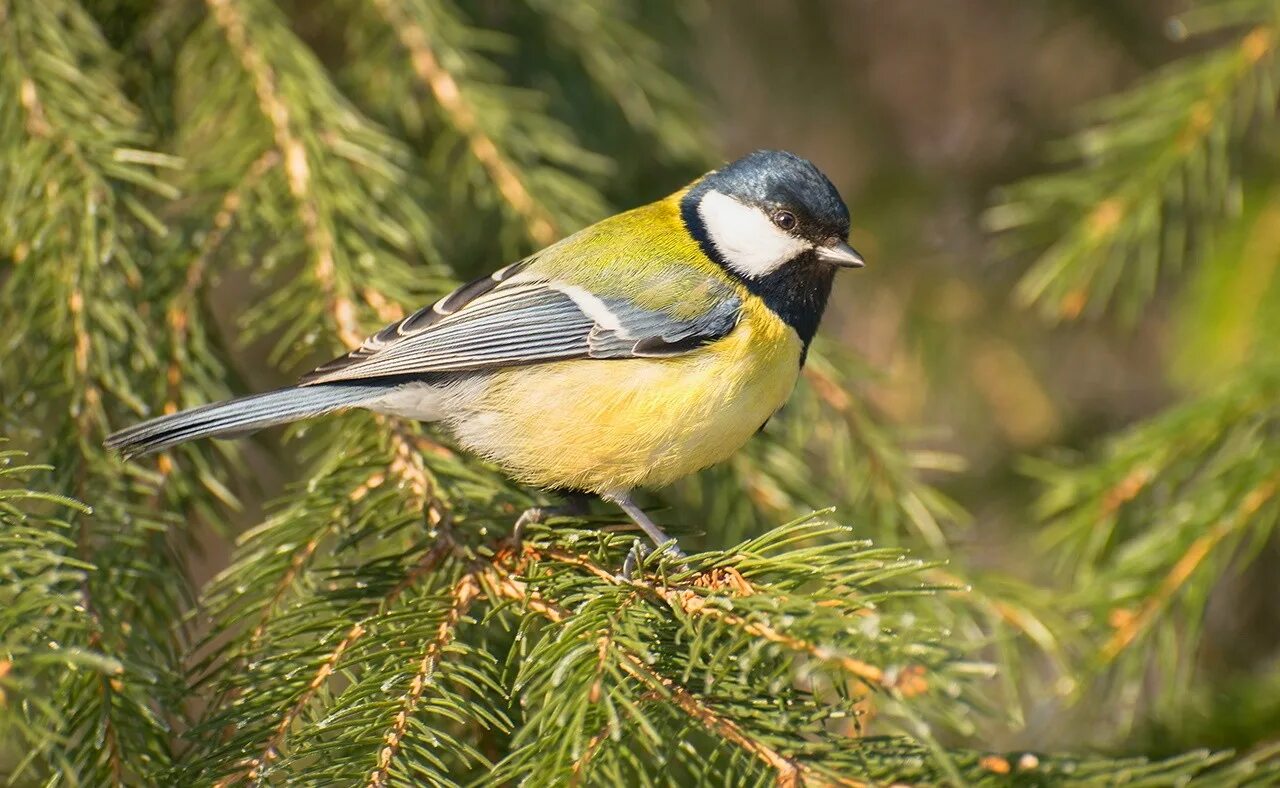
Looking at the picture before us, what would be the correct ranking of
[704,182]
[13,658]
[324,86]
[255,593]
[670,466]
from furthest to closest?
[704,182] → [324,86] → [670,466] → [255,593] → [13,658]

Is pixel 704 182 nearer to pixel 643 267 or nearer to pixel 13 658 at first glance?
pixel 643 267

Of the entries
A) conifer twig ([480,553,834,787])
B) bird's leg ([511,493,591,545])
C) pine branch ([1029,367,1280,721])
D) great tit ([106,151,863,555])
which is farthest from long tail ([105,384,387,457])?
pine branch ([1029,367,1280,721])

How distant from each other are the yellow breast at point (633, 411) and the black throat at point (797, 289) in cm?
4

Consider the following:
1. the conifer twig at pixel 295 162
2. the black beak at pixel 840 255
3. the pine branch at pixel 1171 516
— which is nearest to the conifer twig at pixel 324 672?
the conifer twig at pixel 295 162

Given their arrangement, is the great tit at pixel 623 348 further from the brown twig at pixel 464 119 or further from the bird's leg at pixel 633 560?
the bird's leg at pixel 633 560

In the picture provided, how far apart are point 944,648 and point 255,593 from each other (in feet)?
2.79

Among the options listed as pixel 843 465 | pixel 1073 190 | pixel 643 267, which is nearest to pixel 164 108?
pixel 643 267

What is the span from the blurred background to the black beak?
7.6 inches

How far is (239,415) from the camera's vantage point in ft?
4.84

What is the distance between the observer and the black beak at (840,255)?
178 centimetres

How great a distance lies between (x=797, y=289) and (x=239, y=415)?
0.86m

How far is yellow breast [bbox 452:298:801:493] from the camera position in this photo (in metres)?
1.62

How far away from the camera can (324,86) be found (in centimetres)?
183

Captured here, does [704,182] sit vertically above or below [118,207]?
below
